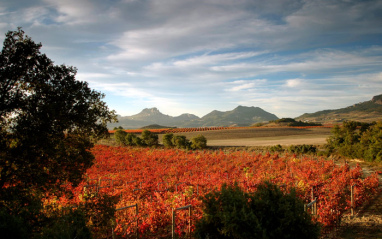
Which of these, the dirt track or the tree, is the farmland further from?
the tree

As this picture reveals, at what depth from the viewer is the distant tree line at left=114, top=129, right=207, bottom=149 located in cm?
4644

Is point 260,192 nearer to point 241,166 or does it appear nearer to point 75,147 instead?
point 75,147

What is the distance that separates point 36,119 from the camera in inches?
358

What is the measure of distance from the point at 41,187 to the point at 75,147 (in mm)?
2237

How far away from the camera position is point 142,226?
34.0 feet

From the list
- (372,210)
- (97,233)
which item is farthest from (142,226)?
(372,210)

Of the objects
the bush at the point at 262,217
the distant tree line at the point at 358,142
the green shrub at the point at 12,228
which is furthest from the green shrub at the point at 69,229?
the distant tree line at the point at 358,142

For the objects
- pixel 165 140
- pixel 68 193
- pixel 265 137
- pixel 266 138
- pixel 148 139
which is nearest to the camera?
pixel 68 193

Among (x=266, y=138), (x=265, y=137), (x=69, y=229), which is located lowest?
(x=266, y=138)

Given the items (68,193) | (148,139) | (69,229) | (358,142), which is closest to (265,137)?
(148,139)

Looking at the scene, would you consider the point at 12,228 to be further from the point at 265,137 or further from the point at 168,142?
the point at 265,137

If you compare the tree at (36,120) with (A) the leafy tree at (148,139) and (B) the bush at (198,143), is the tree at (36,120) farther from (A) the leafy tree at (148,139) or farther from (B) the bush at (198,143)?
(A) the leafy tree at (148,139)

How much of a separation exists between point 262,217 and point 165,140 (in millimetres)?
43469

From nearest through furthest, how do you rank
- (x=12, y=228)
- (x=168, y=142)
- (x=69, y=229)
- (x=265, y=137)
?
(x=12, y=228), (x=69, y=229), (x=168, y=142), (x=265, y=137)
